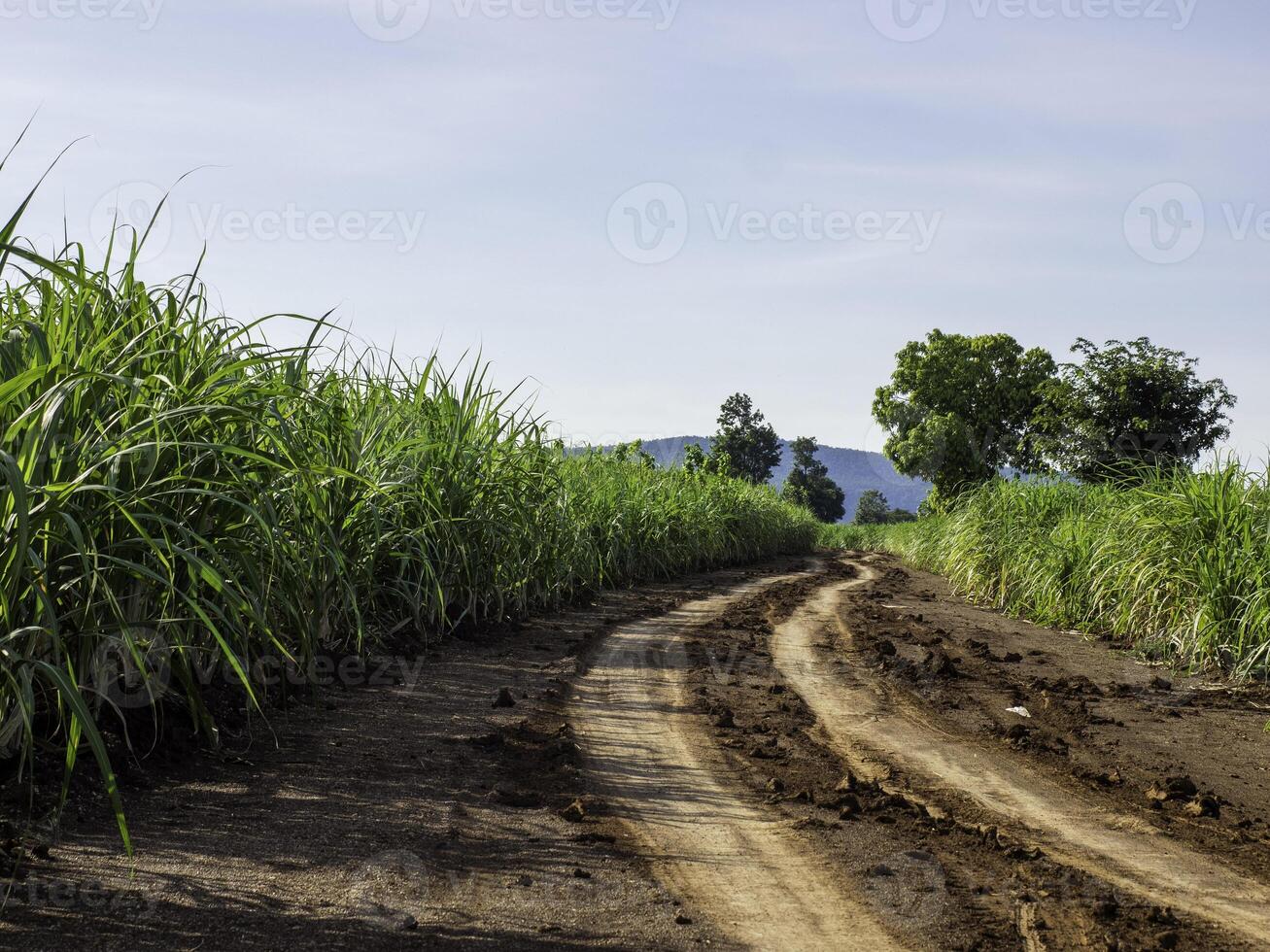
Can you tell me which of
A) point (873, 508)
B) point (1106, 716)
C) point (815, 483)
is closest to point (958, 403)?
point (1106, 716)

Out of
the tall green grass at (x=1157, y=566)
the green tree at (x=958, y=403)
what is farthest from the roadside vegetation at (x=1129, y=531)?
the green tree at (x=958, y=403)

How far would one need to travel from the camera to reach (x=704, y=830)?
10.8 feet

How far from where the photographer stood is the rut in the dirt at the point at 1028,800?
288cm

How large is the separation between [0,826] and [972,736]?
4.16m

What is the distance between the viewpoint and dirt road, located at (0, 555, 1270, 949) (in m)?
2.51

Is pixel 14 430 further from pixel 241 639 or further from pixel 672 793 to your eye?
pixel 672 793

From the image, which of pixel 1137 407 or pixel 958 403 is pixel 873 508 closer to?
pixel 958 403

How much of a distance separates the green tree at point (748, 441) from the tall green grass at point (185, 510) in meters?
61.9

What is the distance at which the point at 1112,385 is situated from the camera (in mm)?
21859

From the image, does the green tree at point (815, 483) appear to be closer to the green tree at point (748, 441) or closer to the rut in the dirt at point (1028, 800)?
the green tree at point (748, 441)

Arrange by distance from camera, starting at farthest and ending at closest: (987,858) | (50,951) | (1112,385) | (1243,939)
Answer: (1112,385)
(987,858)
(1243,939)
(50,951)

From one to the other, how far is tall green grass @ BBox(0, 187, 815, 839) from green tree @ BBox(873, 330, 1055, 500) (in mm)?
33988

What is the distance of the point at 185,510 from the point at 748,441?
69.1 m

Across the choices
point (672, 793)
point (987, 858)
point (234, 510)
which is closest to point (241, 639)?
point (234, 510)
